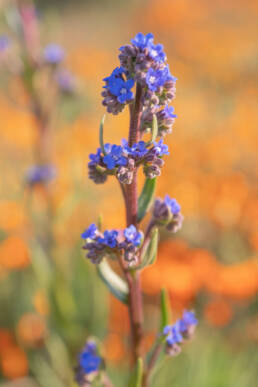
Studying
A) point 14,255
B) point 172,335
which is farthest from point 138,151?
point 14,255

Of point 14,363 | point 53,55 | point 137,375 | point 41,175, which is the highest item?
point 53,55

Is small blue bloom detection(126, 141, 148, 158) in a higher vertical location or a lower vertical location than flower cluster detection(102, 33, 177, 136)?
lower

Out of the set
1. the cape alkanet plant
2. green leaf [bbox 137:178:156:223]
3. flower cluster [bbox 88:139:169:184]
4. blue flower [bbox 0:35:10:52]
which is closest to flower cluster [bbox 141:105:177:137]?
the cape alkanet plant

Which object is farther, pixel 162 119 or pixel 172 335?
pixel 172 335

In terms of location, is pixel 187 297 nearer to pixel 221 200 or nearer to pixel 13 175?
pixel 221 200

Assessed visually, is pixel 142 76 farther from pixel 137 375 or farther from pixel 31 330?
pixel 31 330

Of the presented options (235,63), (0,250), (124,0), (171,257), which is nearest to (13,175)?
(0,250)

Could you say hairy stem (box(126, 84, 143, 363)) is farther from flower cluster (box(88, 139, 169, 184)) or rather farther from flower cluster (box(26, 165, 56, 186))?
flower cluster (box(26, 165, 56, 186))

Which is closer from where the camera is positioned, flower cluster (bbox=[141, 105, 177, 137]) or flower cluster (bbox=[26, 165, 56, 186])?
flower cluster (bbox=[141, 105, 177, 137])
